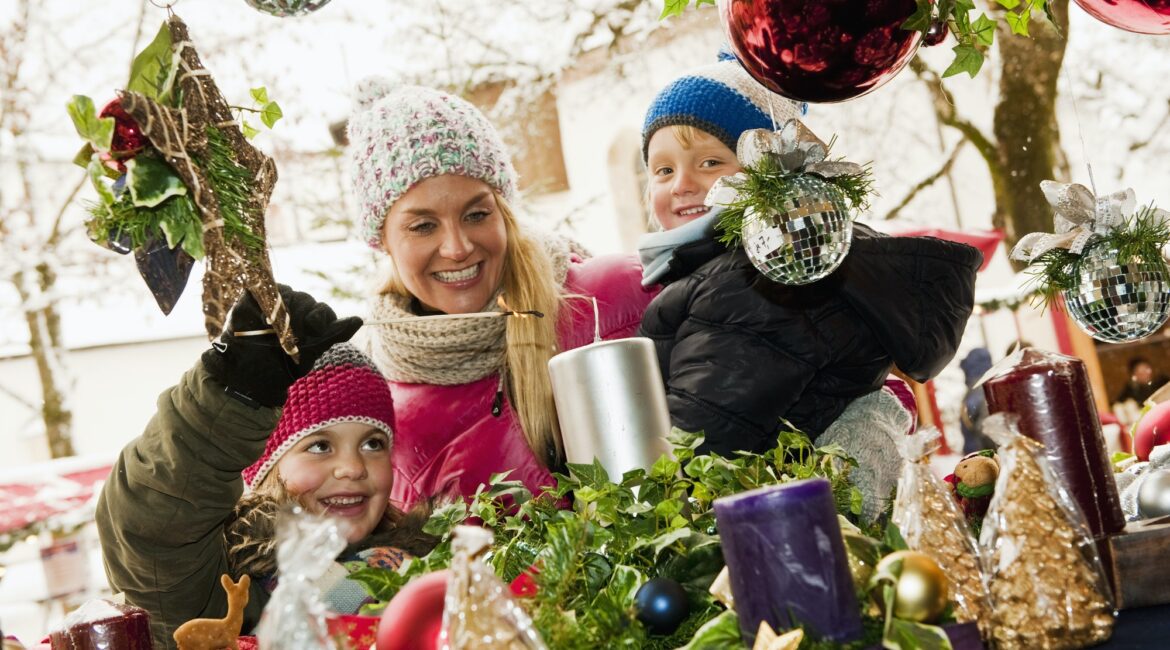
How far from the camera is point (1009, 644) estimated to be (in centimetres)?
95

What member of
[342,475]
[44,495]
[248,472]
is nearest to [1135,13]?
[342,475]

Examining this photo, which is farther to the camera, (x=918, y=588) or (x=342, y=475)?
(x=342, y=475)

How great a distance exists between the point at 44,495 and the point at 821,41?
6.17 m

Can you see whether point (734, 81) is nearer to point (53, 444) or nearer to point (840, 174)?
point (840, 174)

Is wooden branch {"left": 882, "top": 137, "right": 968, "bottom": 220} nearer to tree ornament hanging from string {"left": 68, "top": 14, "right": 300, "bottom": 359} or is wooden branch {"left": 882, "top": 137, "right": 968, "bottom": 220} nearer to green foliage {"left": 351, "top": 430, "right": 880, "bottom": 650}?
green foliage {"left": 351, "top": 430, "right": 880, "bottom": 650}

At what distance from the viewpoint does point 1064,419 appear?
1.07 metres

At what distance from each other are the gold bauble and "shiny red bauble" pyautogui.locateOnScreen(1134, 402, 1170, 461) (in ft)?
3.31

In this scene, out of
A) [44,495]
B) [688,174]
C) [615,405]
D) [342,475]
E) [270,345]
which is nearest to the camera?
[615,405]

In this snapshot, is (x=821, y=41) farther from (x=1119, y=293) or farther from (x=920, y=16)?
(x=1119, y=293)

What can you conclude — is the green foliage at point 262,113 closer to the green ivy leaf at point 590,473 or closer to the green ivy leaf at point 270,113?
the green ivy leaf at point 270,113

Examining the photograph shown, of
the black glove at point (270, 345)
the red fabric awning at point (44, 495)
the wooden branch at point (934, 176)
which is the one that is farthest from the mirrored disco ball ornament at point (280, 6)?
the wooden branch at point (934, 176)

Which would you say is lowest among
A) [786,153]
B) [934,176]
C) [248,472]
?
[248,472]

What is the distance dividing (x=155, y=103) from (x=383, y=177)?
1.16 m

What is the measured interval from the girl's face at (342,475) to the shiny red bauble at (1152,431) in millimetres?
1204
